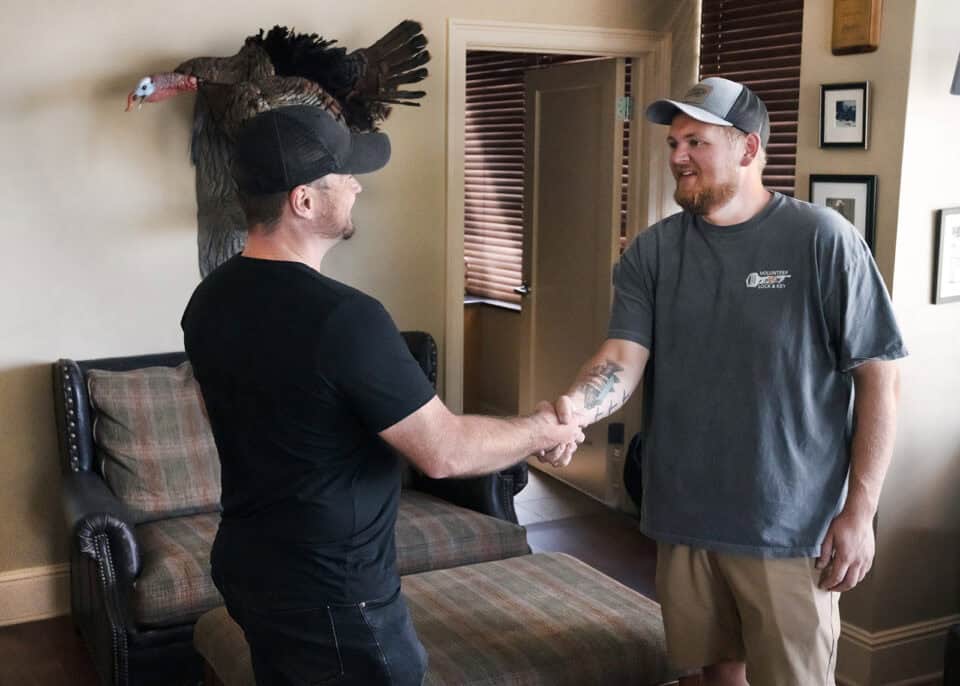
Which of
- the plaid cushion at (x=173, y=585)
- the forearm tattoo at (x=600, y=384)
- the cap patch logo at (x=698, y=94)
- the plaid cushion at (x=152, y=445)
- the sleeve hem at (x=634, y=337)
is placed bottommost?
the plaid cushion at (x=173, y=585)

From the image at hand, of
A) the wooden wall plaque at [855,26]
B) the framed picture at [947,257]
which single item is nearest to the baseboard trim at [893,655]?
the framed picture at [947,257]

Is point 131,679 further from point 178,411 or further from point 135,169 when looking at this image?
point 135,169

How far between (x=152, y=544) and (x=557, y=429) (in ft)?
5.76

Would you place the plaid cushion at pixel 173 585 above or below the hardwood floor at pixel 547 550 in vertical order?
above

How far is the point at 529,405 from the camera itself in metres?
5.81

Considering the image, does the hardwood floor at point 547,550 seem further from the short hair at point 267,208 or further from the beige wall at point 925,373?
the short hair at point 267,208

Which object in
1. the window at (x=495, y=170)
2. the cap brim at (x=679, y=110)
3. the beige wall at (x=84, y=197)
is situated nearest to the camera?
the cap brim at (x=679, y=110)

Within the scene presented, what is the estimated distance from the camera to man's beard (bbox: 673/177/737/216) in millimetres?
2346

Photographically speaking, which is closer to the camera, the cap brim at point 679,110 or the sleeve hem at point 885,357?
the sleeve hem at point 885,357

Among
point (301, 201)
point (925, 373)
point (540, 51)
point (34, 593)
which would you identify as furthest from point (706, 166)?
point (34, 593)

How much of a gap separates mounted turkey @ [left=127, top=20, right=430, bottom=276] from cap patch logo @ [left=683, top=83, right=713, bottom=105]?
71.1 inches

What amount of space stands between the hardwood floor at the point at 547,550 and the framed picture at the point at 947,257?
1574mm

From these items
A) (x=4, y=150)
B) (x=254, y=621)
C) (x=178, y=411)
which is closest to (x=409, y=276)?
(x=178, y=411)

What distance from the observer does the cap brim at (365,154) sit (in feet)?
6.43
